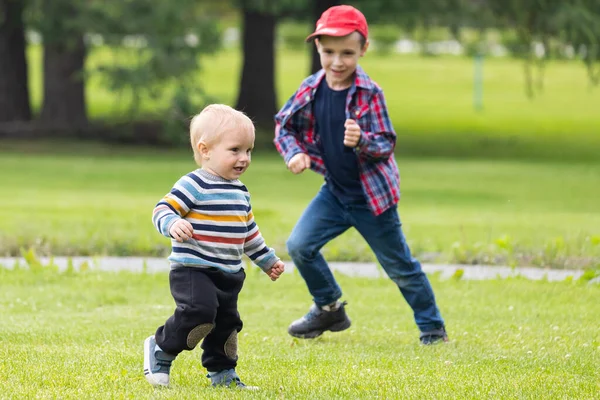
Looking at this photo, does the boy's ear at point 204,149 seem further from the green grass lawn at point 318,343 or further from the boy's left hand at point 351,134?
the boy's left hand at point 351,134

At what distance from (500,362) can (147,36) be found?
1674cm

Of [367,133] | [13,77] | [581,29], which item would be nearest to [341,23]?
[367,133]

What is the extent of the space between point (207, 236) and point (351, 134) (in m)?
1.40

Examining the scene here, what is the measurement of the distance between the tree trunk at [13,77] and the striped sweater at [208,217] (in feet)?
69.0

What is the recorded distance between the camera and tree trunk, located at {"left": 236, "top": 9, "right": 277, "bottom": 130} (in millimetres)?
28344

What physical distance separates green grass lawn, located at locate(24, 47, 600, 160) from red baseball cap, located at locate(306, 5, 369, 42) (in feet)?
51.7

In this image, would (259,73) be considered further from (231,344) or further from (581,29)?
(231,344)

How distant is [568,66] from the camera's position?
2141 inches

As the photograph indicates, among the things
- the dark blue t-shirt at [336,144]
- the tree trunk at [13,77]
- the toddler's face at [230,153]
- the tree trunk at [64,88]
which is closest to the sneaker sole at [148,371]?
the toddler's face at [230,153]

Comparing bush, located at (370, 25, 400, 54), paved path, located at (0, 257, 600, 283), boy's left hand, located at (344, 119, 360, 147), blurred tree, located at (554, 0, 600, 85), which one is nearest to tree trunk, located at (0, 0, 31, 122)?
blurred tree, located at (554, 0, 600, 85)

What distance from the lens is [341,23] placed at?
6.46 metres

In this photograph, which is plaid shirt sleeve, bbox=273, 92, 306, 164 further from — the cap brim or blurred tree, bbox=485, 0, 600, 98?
blurred tree, bbox=485, 0, 600, 98

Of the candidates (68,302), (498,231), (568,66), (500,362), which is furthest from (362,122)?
(568,66)

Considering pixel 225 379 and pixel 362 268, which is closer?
pixel 225 379
